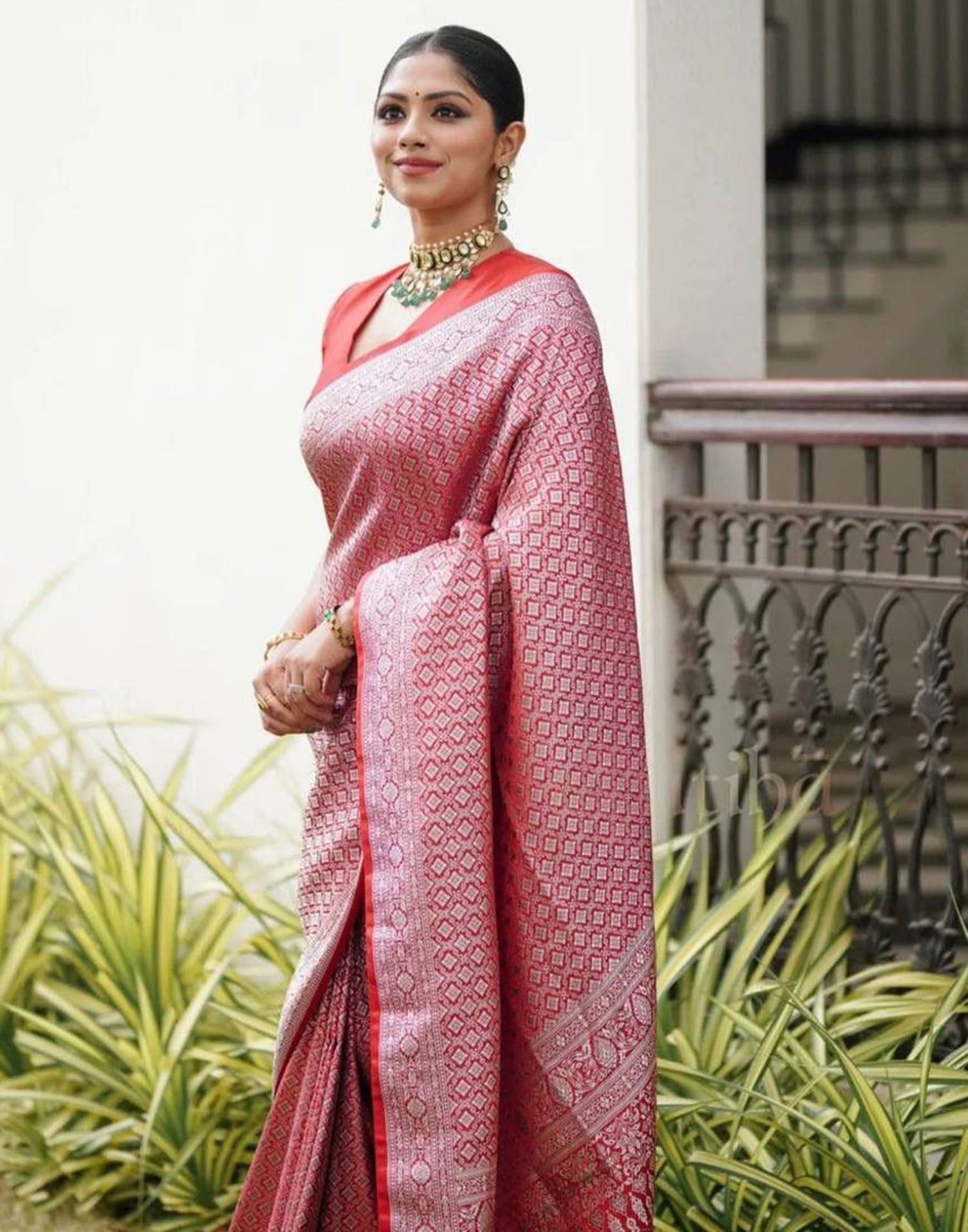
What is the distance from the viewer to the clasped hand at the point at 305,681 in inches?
103

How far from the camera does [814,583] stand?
4496 mm

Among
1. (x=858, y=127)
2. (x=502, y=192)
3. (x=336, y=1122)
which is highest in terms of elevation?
(x=858, y=127)

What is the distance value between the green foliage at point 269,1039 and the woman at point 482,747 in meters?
0.54

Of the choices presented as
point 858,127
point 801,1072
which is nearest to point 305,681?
point 801,1072

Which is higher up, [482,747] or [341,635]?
[341,635]

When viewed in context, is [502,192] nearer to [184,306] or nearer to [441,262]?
[441,262]

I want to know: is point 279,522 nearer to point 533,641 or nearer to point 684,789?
point 684,789

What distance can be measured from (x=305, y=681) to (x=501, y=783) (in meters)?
0.27

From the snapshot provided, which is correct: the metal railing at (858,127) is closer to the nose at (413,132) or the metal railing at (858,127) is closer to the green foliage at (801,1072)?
the green foliage at (801,1072)

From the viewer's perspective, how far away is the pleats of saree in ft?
8.58

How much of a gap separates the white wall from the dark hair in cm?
184

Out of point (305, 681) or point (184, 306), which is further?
point (184, 306)

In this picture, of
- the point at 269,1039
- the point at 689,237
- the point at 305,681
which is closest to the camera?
the point at 305,681

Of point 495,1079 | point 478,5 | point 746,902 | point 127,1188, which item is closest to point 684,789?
point 746,902
